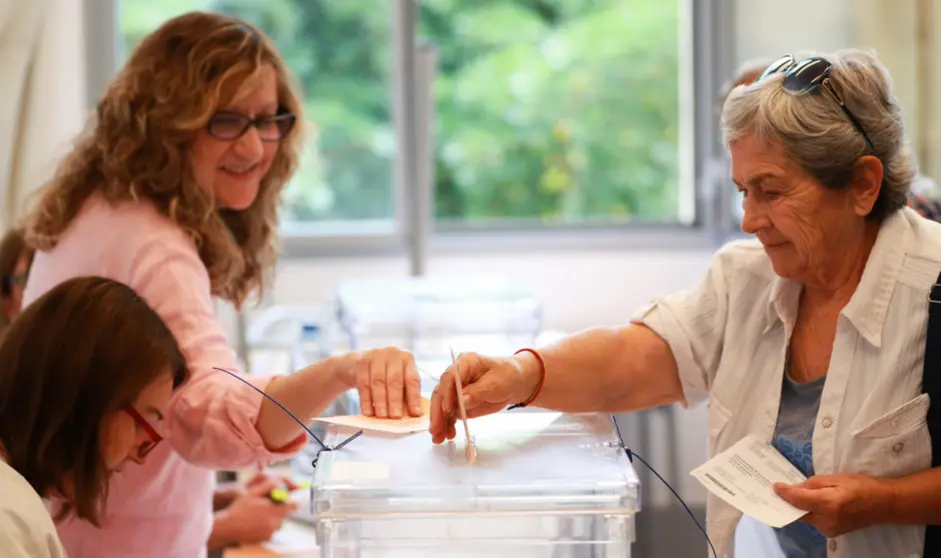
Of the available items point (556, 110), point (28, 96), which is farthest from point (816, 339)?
point (556, 110)

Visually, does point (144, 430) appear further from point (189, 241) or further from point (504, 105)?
point (504, 105)

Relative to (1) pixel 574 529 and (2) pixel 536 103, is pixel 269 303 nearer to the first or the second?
(2) pixel 536 103

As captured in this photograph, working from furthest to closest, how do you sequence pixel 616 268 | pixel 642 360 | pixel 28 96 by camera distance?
1. pixel 616 268
2. pixel 28 96
3. pixel 642 360

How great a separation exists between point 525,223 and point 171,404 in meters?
2.23

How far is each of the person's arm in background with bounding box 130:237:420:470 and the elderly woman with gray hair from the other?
222 mm

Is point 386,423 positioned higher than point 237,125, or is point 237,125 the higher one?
point 237,125

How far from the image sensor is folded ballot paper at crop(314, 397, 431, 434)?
1.24 meters

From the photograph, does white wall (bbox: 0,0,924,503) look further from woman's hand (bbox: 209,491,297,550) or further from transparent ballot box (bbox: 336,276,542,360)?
woman's hand (bbox: 209,491,297,550)

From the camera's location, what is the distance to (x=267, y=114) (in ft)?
5.50

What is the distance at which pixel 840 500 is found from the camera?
4.11 ft

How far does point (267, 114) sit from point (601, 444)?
0.78 m

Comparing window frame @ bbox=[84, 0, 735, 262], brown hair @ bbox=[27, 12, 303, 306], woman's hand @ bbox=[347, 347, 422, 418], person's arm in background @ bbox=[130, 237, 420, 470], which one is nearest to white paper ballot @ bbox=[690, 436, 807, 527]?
woman's hand @ bbox=[347, 347, 422, 418]

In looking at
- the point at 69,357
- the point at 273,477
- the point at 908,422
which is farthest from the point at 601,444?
the point at 273,477

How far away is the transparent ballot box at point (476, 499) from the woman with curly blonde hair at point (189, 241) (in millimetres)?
162
